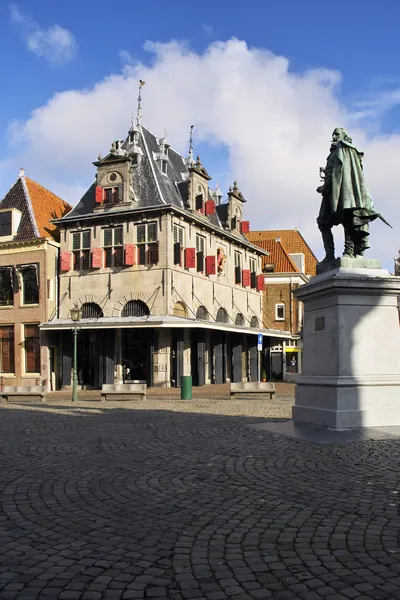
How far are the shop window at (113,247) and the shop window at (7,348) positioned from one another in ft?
22.5

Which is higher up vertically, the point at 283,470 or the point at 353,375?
the point at 353,375

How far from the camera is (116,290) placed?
105 ft

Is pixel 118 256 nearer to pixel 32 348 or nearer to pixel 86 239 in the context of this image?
pixel 86 239

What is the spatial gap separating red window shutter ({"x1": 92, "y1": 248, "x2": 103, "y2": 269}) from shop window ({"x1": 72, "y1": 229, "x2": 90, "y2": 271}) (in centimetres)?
93

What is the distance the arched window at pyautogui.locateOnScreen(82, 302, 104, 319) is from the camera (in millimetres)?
32819

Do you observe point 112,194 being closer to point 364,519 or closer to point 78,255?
point 78,255

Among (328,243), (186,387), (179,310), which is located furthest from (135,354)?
(328,243)

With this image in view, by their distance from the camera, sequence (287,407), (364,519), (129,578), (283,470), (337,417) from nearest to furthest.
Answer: (129,578)
(364,519)
(283,470)
(337,417)
(287,407)

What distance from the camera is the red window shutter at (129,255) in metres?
31.5

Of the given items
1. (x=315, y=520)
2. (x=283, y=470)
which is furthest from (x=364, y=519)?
(x=283, y=470)

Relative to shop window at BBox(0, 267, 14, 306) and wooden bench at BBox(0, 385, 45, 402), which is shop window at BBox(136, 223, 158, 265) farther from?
wooden bench at BBox(0, 385, 45, 402)

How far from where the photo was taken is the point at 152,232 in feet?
104

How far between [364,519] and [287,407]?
39.7ft

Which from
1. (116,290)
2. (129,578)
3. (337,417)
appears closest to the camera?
(129,578)
